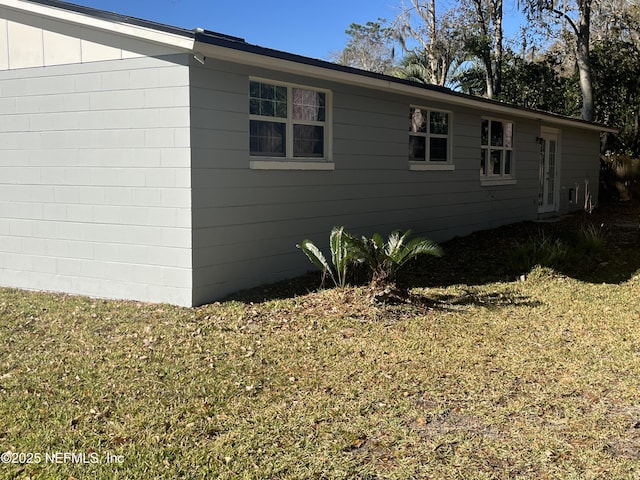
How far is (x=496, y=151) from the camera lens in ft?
48.5

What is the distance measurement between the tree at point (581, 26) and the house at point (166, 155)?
14.5 metres

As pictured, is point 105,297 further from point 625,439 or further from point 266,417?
point 625,439

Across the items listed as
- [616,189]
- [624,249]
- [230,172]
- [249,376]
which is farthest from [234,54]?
[616,189]

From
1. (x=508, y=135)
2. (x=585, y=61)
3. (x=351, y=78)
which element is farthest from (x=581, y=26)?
(x=351, y=78)

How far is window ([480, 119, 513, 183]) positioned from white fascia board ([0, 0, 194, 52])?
873 centimetres

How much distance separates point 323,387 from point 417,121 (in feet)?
25.6

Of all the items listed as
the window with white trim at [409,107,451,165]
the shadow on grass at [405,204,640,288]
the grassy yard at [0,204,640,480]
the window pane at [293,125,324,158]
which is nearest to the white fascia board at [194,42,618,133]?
the window with white trim at [409,107,451,165]

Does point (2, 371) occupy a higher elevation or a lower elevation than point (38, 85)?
lower

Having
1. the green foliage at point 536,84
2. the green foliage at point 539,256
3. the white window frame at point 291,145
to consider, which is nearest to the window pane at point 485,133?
the green foliage at point 539,256

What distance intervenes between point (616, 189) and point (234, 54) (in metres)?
19.5

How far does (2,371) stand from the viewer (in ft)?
17.4

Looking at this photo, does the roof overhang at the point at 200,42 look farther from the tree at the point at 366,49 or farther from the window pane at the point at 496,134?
the tree at the point at 366,49

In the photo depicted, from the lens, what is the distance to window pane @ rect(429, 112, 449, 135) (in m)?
12.2

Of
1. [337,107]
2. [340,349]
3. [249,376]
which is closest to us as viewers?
[249,376]
